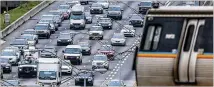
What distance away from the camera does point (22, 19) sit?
77625 millimetres

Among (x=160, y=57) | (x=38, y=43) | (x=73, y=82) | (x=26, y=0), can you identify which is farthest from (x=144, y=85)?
(x=26, y=0)

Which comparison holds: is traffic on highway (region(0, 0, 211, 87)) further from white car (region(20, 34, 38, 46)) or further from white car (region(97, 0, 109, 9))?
white car (region(97, 0, 109, 9))

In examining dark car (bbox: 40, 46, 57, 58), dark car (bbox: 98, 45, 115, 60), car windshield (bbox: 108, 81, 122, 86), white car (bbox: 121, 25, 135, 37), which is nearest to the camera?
car windshield (bbox: 108, 81, 122, 86)

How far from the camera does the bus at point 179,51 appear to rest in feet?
51.8

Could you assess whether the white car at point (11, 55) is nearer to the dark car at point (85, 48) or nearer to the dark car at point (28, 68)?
the dark car at point (28, 68)

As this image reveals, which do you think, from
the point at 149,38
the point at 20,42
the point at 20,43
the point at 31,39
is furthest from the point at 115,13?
the point at 149,38

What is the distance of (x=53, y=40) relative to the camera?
Result: 72562 millimetres

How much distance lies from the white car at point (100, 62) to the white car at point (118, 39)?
8.35 m

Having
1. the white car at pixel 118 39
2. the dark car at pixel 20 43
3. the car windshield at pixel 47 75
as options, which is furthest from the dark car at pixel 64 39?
the car windshield at pixel 47 75

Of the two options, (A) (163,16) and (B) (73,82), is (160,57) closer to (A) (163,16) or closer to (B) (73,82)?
(A) (163,16)

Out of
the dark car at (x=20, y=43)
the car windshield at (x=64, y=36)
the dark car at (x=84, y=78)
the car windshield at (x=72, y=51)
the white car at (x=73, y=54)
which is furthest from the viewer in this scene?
the car windshield at (x=64, y=36)

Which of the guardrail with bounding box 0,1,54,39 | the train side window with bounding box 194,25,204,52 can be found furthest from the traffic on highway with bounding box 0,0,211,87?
the train side window with bounding box 194,25,204,52

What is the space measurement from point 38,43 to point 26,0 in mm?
14217

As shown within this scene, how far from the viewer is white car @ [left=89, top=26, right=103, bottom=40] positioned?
71.4 metres
